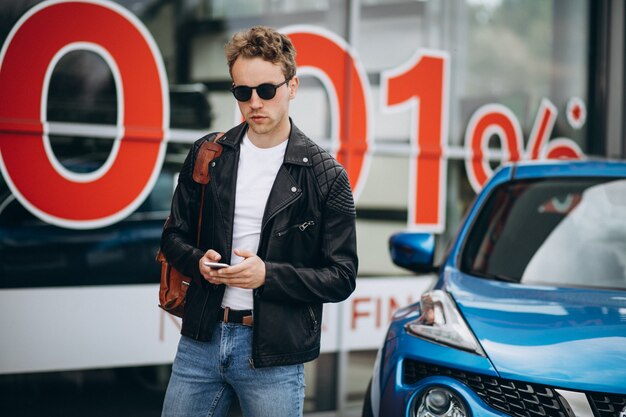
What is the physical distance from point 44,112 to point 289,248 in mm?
2556

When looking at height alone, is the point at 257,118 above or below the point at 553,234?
above

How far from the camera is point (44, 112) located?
4.53 m

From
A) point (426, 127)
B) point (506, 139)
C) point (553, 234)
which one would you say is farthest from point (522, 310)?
point (506, 139)

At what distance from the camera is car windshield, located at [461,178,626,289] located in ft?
Result: 11.7

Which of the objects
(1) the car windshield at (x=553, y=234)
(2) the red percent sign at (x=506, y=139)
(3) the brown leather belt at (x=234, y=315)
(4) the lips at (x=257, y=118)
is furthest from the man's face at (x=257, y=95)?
(2) the red percent sign at (x=506, y=139)

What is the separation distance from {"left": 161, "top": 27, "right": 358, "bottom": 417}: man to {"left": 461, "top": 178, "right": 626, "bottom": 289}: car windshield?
4.28 feet

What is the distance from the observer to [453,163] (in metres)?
6.34

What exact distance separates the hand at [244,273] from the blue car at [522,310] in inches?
33.5

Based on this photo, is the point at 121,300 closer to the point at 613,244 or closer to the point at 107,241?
the point at 107,241

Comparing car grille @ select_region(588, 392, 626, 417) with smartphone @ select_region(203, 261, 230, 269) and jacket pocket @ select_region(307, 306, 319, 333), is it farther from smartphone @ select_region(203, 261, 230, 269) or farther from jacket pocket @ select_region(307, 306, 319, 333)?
smartphone @ select_region(203, 261, 230, 269)

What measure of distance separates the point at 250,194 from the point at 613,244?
75.7 inches

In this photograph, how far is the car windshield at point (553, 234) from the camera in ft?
11.7

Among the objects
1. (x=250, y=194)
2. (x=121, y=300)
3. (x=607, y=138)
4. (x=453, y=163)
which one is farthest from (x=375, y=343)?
(x=250, y=194)

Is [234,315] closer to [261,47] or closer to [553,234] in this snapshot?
[261,47]
